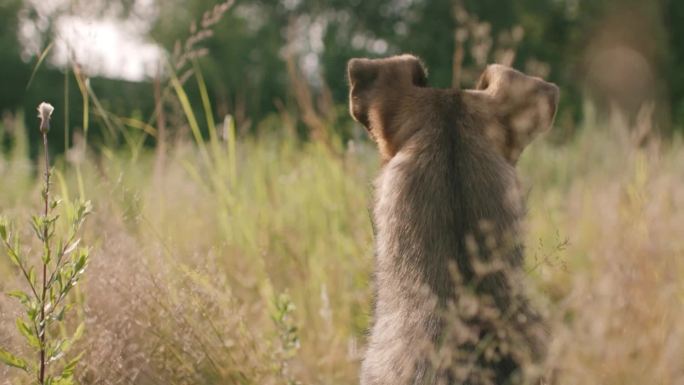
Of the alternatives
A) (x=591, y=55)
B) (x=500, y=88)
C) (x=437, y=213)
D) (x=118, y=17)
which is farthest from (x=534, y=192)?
(x=118, y=17)

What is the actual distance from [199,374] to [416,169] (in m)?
1.11

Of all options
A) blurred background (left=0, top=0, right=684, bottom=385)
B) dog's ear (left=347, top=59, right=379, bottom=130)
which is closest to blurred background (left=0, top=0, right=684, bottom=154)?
blurred background (left=0, top=0, right=684, bottom=385)

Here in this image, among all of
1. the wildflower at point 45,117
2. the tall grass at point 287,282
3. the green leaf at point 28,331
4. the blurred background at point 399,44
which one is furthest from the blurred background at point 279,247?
the blurred background at point 399,44

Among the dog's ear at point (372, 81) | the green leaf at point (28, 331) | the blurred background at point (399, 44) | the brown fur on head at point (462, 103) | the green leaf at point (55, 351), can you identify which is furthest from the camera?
the blurred background at point (399, 44)

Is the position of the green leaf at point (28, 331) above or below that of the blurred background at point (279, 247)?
above

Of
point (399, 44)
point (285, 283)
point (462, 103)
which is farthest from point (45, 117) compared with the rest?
point (399, 44)

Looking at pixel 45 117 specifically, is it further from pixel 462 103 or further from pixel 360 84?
pixel 462 103

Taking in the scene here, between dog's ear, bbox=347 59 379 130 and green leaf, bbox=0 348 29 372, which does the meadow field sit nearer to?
green leaf, bbox=0 348 29 372

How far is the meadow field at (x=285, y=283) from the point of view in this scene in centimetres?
244

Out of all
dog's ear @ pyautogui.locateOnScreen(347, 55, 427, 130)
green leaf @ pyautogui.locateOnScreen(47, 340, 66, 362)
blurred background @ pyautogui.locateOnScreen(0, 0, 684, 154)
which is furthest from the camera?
blurred background @ pyautogui.locateOnScreen(0, 0, 684, 154)

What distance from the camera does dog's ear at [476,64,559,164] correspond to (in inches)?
95.9

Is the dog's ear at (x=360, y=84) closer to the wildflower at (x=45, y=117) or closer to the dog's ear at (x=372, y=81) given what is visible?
the dog's ear at (x=372, y=81)

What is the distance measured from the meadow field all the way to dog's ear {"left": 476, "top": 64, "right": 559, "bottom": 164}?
0.83 feet

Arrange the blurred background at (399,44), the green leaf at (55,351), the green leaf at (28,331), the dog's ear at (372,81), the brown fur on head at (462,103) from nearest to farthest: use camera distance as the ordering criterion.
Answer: the green leaf at (28,331) < the green leaf at (55,351) < the brown fur on head at (462,103) < the dog's ear at (372,81) < the blurred background at (399,44)
